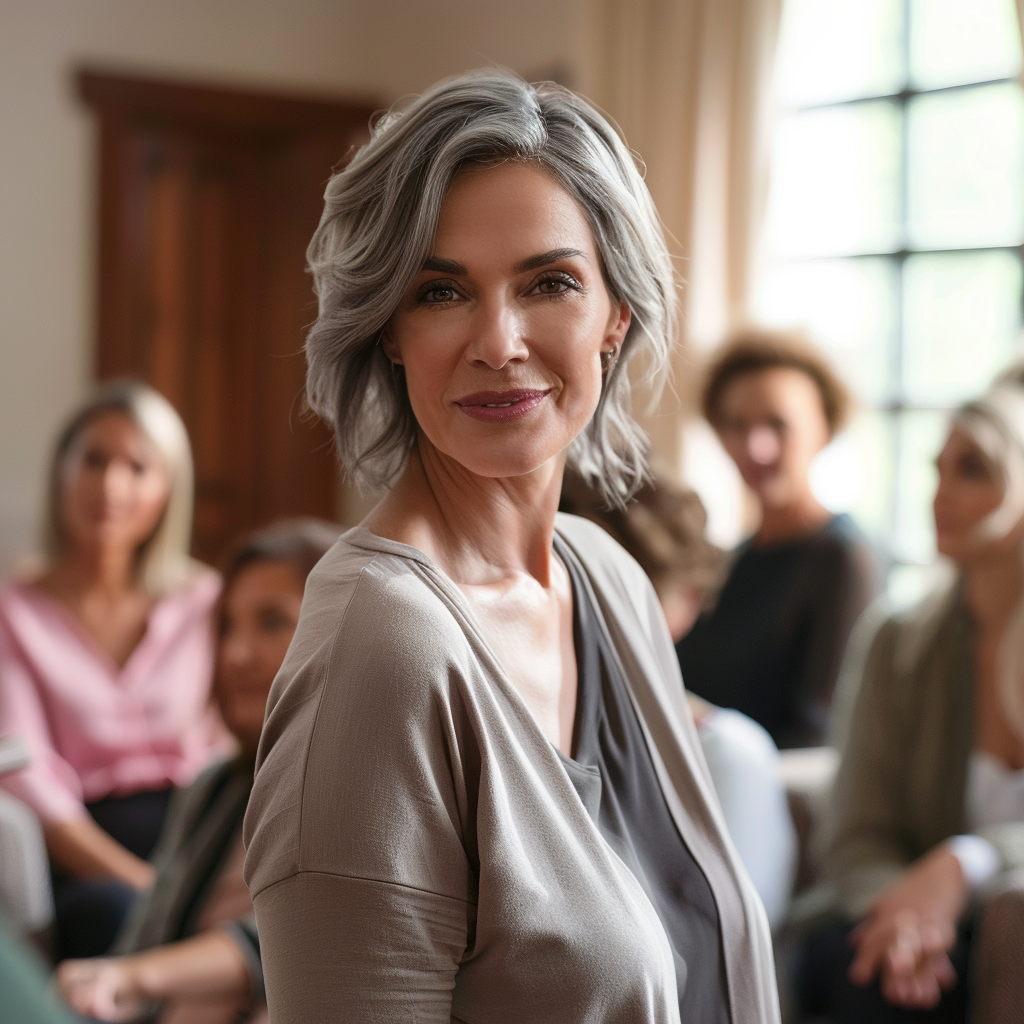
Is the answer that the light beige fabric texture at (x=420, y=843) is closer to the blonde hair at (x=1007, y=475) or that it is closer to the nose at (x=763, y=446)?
the blonde hair at (x=1007, y=475)

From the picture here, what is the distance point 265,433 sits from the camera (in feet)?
17.4

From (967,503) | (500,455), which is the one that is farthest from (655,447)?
(500,455)

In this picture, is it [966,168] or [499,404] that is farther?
[966,168]

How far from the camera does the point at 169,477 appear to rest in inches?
119

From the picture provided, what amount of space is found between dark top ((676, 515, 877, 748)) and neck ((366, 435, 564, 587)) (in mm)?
1761

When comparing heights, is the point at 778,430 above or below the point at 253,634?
above

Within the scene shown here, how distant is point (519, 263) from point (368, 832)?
1.34ft

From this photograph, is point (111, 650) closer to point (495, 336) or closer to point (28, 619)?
point (28, 619)

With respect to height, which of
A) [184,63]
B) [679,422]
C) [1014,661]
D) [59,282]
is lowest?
[1014,661]

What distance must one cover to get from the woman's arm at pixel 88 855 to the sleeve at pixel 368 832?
1885 mm

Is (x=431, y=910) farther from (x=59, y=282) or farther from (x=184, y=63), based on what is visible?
(x=184, y=63)

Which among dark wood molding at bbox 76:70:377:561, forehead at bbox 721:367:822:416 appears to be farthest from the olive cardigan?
dark wood molding at bbox 76:70:377:561

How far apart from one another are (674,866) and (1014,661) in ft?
4.19

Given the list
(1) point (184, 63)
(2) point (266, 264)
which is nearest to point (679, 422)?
(2) point (266, 264)
